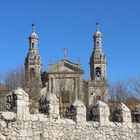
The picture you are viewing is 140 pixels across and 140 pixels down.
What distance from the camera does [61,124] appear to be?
13.2m

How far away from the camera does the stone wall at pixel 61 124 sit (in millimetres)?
11703

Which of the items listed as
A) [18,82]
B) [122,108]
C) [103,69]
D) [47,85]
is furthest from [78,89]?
[122,108]

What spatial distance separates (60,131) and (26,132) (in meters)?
1.45

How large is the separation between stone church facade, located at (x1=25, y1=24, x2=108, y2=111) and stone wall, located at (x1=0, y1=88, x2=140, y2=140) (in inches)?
1386

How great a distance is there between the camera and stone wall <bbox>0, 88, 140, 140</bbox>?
11703 millimetres

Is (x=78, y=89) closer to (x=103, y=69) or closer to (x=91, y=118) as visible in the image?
(x=103, y=69)

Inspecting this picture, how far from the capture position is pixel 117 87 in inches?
1969

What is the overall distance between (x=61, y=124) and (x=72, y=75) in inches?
2186

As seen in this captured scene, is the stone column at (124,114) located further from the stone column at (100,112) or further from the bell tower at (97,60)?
the bell tower at (97,60)

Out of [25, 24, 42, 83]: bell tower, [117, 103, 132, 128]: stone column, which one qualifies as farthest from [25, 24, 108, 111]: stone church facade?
[117, 103, 132, 128]: stone column

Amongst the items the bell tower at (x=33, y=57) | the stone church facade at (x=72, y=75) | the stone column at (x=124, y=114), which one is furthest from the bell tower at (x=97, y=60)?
the stone column at (x=124, y=114)

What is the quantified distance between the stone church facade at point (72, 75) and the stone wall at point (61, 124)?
35.2 meters

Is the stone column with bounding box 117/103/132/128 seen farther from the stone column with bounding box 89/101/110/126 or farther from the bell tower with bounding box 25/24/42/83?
the bell tower with bounding box 25/24/42/83

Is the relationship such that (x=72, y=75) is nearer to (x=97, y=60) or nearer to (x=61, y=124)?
(x=97, y=60)
